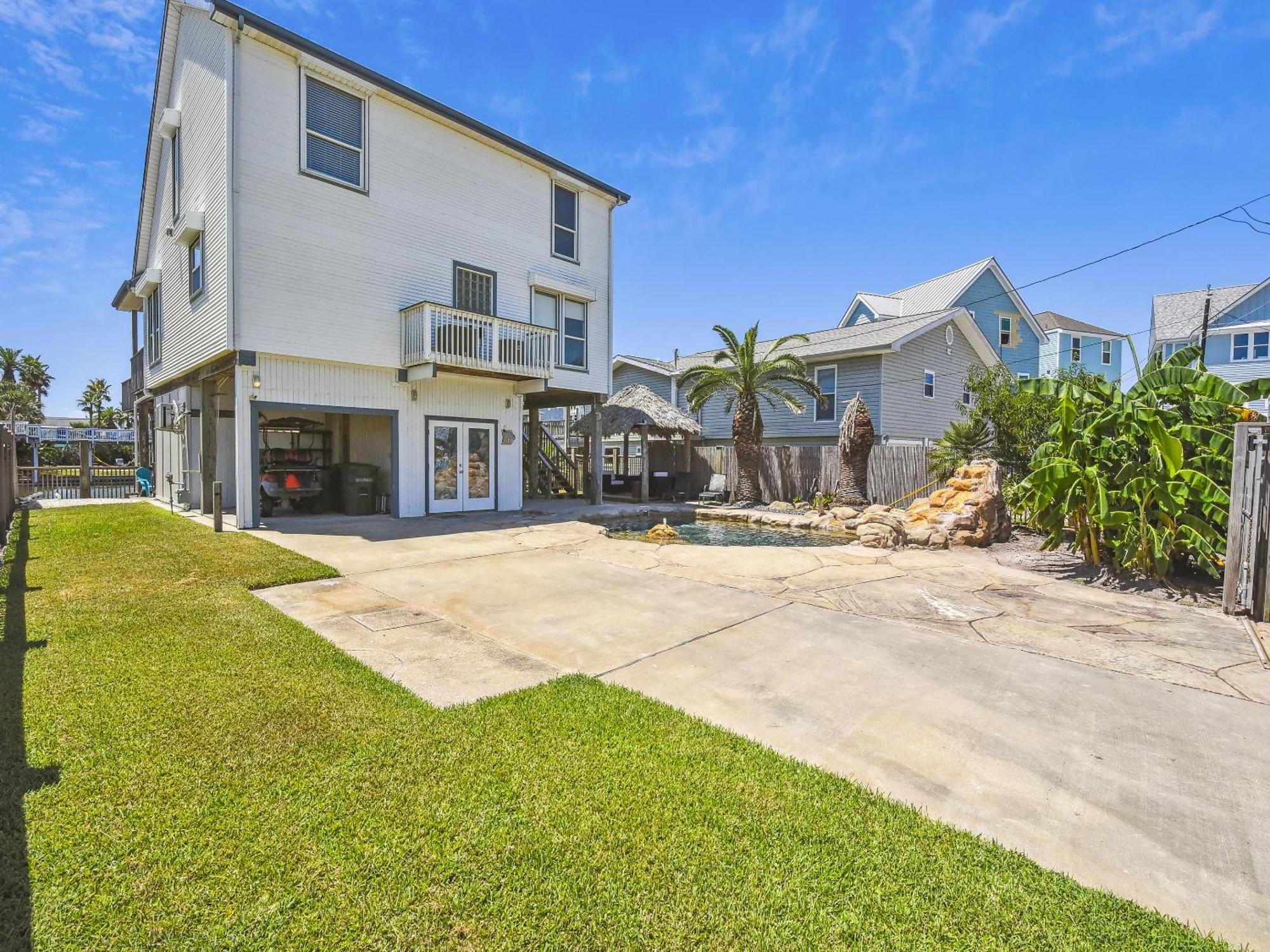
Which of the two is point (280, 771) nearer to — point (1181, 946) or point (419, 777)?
point (419, 777)

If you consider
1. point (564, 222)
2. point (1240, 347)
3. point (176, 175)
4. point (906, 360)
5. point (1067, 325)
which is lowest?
point (906, 360)

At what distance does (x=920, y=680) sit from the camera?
13.2ft

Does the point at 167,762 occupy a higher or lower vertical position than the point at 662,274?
lower

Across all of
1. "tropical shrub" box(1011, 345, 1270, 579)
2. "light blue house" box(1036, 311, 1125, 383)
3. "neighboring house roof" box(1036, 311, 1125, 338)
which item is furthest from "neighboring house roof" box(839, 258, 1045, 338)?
"tropical shrub" box(1011, 345, 1270, 579)

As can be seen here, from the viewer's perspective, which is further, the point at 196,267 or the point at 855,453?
the point at 855,453

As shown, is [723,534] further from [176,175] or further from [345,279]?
[176,175]

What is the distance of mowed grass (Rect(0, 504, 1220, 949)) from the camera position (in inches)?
73.0

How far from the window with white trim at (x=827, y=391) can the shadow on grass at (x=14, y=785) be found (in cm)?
2002

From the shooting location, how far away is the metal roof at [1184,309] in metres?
27.4

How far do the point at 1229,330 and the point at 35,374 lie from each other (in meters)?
80.0

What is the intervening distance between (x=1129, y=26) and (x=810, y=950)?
15056 millimetres

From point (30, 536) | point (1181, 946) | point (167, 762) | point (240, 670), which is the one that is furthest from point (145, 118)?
point (1181, 946)

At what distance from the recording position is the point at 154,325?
16531 mm

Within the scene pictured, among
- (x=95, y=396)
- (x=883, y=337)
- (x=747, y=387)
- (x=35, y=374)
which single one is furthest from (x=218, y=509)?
(x=95, y=396)
